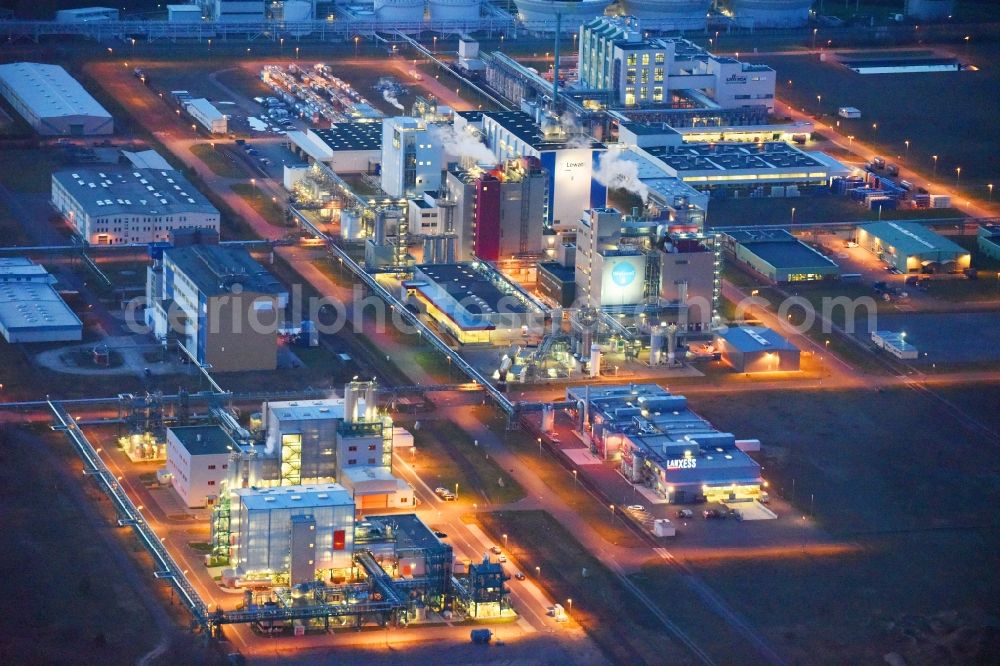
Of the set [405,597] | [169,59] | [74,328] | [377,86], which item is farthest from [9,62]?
[405,597]

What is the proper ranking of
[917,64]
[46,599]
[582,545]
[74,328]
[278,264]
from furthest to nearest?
[917,64] < [278,264] < [74,328] < [582,545] < [46,599]

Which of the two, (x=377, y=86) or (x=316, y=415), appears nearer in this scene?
(x=316, y=415)

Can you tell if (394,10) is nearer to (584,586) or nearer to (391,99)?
(391,99)

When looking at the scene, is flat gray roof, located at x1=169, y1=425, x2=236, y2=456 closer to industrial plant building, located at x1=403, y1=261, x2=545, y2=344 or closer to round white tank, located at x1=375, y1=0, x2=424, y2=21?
industrial plant building, located at x1=403, y1=261, x2=545, y2=344

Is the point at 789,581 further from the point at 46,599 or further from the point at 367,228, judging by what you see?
the point at 367,228

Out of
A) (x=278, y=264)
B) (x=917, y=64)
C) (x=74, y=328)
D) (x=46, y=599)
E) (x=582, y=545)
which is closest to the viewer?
(x=46, y=599)

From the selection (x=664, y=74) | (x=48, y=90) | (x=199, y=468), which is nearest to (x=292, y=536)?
(x=199, y=468)

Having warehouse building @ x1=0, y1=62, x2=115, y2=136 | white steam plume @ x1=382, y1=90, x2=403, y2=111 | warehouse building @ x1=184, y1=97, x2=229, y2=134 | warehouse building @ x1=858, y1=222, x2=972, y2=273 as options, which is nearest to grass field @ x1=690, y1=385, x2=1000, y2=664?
warehouse building @ x1=858, y1=222, x2=972, y2=273
